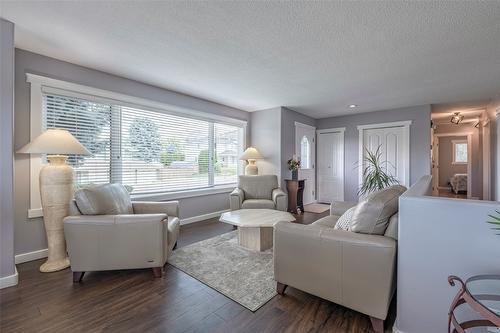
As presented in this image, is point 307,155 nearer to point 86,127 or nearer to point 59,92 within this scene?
point 86,127

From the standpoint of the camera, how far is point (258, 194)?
4082 mm

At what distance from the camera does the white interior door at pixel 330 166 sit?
5750 millimetres

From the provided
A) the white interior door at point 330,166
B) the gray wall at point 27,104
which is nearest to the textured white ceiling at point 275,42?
the gray wall at point 27,104

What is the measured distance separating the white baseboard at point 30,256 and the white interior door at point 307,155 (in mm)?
4675

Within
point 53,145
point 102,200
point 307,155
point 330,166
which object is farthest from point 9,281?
point 330,166

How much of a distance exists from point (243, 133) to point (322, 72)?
8.14 feet

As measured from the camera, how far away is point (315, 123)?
6.12 meters

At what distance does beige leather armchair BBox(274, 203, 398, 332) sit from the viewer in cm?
138

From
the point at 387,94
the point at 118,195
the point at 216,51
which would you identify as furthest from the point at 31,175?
the point at 387,94

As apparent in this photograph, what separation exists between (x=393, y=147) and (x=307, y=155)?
1.96 metres

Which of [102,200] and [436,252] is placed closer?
[436,252]

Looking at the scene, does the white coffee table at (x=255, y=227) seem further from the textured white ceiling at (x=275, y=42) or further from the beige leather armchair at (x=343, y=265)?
the textured white ceiling at (x=275, y=42)

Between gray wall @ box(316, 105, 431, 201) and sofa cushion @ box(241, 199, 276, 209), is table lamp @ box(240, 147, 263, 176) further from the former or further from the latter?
gray wall @ box(316, 105, 431, 201)

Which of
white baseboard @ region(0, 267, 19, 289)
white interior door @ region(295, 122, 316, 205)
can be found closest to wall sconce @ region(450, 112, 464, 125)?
white interior door @ region(295, 122, 316, 205)
